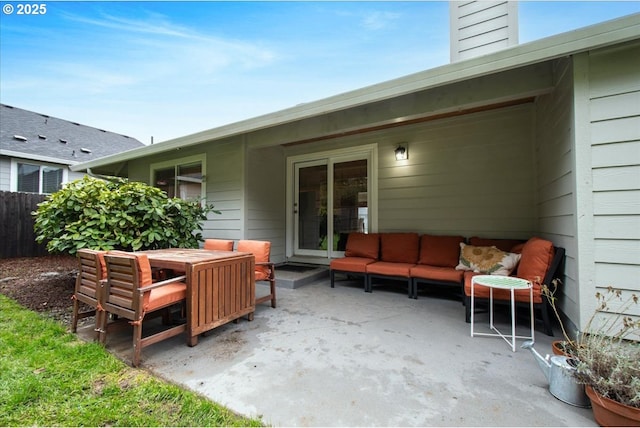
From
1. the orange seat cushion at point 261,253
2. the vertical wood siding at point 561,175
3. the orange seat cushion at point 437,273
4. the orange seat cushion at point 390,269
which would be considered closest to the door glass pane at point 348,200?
the orange seat cushion at point 390,269

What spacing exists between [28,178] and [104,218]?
8.13 m

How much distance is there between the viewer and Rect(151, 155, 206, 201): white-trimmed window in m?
5.85

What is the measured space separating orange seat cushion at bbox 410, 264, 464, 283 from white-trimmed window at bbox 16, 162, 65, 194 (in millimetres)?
11357

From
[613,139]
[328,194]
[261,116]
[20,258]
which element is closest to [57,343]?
[261,116]

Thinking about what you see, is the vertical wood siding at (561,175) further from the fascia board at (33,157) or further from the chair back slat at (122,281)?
the fascia board at (33,157)

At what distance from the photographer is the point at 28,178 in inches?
336

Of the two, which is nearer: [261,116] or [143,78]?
[261,116]

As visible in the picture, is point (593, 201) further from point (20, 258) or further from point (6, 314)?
point (20, 258)

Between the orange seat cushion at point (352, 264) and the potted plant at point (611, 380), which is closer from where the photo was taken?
the potted plant at point (611, 380)

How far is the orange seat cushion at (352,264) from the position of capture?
409 cm

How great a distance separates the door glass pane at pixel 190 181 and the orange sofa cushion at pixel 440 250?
4.66 meters

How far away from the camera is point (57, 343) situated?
7.52ft

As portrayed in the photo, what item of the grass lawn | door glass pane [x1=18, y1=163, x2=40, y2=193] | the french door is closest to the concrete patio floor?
the grass lawn

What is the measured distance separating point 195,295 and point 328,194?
11.5 feet
